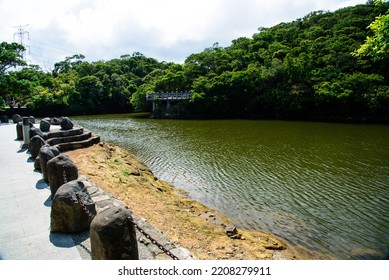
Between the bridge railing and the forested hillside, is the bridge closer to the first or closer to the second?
the bridge railing

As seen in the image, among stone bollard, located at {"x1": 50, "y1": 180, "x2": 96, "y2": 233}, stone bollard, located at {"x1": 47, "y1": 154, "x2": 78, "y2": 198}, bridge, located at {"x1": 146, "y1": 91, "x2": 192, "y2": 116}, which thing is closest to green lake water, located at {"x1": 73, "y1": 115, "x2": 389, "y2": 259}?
stone bollard, located at {"x1": 50, "y1": 180, "x2": 96, "y2": 233}

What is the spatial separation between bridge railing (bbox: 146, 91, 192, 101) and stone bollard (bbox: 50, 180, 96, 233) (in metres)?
36.4

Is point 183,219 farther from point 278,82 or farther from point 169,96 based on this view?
point 169,96

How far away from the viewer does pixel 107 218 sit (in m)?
3.55

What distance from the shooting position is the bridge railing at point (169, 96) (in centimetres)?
4080

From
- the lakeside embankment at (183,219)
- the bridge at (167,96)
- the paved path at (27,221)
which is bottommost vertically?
the lakeside embankment at (183,219)

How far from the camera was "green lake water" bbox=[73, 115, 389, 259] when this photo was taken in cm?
779

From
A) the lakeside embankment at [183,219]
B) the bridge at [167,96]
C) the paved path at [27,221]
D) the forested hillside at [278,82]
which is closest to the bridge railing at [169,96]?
the bridge at [167,96]

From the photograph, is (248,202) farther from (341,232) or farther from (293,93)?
(293,93)

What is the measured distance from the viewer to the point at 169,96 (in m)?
41.6

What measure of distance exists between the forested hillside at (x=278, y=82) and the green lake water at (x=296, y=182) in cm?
1137

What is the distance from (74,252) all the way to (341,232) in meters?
7.14

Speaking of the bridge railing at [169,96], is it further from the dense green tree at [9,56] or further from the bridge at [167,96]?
the dense green tree at [9,56]

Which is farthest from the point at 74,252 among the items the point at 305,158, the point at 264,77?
the point at 264,77
